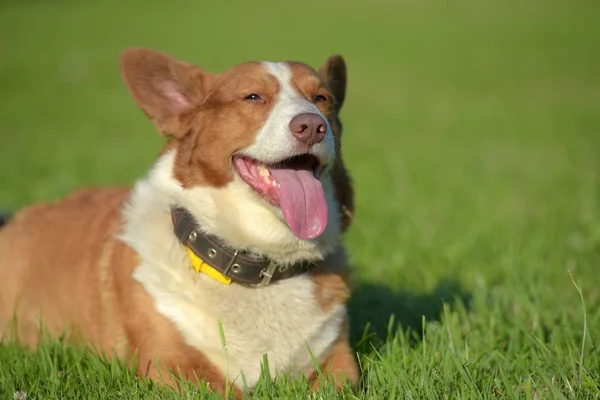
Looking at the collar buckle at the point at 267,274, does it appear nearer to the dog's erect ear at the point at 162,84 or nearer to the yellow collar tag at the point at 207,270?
the yellow collar tag at the point at 207,270

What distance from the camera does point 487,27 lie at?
27.5 metres

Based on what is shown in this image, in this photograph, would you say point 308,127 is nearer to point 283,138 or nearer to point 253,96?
point 283,138

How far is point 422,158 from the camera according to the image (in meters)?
11.8

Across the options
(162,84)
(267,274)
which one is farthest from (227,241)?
(162,84)

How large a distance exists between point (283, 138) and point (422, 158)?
329 inches

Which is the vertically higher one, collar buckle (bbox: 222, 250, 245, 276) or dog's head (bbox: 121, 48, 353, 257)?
dog's head (bbox: 121, 48, 353, 257)

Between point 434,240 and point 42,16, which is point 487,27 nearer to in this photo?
point 42,16

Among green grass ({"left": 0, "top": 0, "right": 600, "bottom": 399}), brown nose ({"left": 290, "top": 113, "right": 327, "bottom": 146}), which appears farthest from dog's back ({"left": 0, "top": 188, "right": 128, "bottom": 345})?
brown nose ({"left": 290, "top": 113, "right": 327, "bottom": 146})

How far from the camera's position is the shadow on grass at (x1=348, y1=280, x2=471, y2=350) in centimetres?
471

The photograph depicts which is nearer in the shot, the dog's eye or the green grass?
the green grass

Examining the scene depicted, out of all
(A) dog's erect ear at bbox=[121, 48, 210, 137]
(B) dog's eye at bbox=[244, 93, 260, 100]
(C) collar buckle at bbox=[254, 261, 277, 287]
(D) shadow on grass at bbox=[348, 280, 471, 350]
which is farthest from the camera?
(D) shadow on grass at bbox=[348, 280, 471, 350]

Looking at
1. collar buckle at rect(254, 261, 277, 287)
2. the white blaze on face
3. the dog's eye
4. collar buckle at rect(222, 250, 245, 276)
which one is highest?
the dog's eye

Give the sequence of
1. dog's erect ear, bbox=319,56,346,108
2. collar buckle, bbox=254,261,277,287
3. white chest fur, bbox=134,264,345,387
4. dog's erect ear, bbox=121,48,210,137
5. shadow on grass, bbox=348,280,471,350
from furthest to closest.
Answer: shadow on grass, bbox=348,280,471,350, dog's erect ear, bbox=319,56,346,108, dog's erect ear, bbox=121,48,210,137, collar buckle, bbox=254,261,277,287, white chest fur, bbox=134,264,345,387

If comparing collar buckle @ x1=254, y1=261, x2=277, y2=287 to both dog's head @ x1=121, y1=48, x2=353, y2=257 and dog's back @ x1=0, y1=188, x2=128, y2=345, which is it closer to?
dog's head @ x1=121, y1=48, x2=353, y2=257
